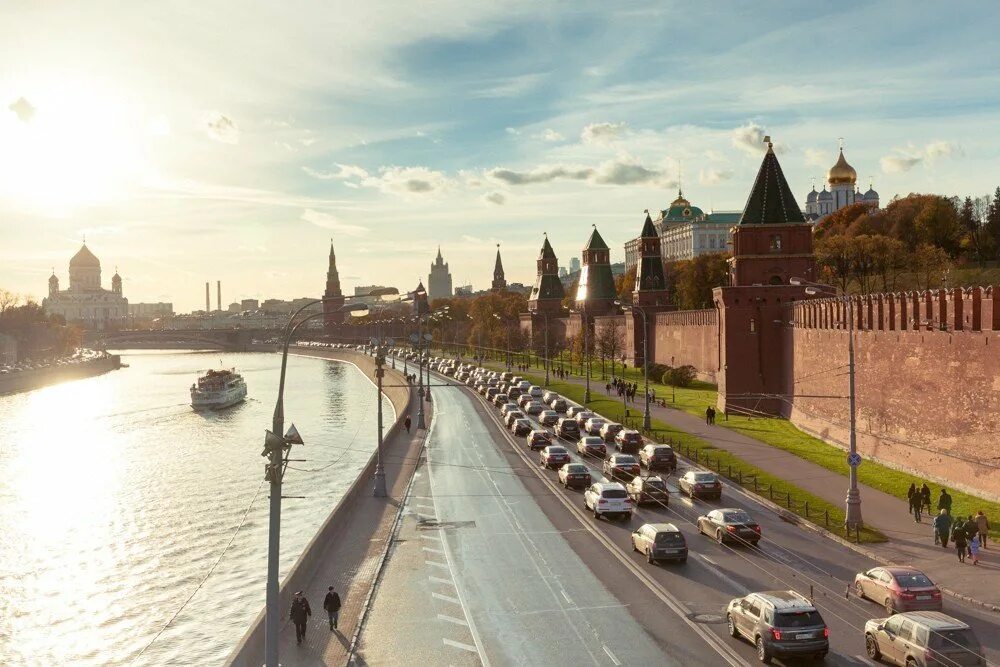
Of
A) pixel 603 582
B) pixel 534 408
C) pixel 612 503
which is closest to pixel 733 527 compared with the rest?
pixel 603 582

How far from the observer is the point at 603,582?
24781 mm

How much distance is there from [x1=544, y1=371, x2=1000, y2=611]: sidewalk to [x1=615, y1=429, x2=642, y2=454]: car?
3.90m

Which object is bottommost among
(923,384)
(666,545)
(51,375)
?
(51,375)

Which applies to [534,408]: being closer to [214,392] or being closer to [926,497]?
[926,497]

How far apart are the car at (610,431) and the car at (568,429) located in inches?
105

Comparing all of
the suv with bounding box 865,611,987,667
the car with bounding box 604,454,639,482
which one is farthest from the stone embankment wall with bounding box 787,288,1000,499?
the suv with bounding box 865,611,987,667

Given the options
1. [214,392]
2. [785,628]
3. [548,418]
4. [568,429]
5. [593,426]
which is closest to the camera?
[785,628]

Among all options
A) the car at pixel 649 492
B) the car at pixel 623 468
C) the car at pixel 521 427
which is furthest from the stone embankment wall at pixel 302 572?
the car at pixel 521 427

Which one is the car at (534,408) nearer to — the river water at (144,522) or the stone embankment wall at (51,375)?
the river water at (144,522)

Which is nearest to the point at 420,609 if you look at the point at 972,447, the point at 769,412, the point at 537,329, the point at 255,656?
the point at 255,656

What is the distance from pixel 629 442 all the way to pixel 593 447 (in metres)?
1.80

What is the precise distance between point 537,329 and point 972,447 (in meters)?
108

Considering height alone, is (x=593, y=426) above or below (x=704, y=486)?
above

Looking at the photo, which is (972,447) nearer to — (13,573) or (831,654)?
(831,654)
